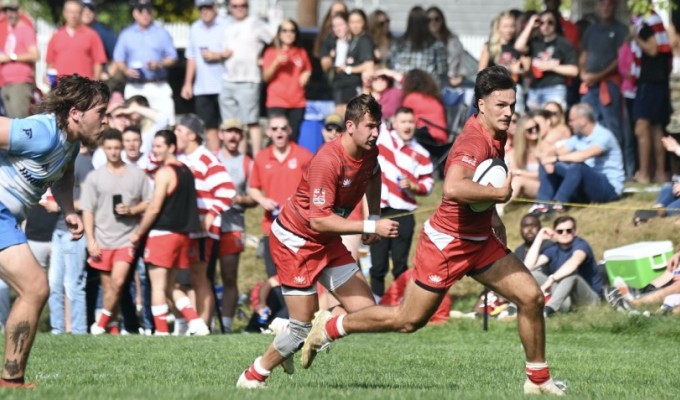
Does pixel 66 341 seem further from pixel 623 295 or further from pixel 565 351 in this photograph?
pixel 623 295

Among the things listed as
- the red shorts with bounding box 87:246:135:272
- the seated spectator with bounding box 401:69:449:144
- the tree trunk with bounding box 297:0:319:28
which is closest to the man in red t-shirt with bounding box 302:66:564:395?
the red shorts with bounding box 87:246:135:272

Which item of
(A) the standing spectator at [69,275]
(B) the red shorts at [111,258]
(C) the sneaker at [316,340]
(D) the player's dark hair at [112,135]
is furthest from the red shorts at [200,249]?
(C) the sneaker at [316,340]

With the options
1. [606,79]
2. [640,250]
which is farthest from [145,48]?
[640,250]

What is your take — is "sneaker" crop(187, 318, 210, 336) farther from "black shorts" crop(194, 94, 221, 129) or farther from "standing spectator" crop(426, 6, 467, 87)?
"standing spectator" crop(426, 6, 467, 87)

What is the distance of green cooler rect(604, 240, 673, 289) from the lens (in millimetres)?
15719

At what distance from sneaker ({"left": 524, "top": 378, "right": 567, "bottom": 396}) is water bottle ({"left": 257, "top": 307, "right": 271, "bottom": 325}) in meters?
7.23

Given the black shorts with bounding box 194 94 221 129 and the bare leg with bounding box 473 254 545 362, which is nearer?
the bare leg with bounding box 473 254 545 362

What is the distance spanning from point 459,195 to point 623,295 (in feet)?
24.2

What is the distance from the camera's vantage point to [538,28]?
765 inches

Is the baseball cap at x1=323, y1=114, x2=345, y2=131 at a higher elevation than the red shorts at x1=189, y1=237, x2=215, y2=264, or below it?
higher

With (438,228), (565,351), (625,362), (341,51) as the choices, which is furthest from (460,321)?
(438,228)

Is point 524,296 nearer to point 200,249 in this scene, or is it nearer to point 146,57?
point 200,249

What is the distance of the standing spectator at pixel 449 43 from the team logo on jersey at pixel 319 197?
425 inches

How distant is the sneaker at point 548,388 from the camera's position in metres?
9.04
